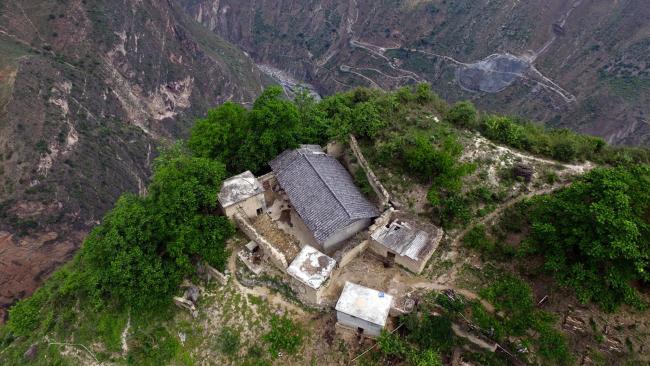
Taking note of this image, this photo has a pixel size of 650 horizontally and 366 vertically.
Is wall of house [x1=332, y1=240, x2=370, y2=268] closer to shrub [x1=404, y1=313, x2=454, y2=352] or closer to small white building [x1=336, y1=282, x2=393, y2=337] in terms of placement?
A: small white building [x1=336, y1=282, x2=393, y2=337]

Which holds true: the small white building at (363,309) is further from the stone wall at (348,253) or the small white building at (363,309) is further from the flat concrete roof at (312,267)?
the stone wall at (348,253)

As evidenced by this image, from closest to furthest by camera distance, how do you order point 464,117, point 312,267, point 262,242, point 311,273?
point 311,273, point 312,267, point 262,242, point 464,117

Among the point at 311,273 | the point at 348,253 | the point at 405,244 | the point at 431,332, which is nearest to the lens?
the point at 431,332

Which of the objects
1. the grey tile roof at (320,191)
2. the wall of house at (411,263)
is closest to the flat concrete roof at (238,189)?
the grey tile roof at (320,191)

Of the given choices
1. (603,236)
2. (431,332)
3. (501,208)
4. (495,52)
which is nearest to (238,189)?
(431,332)

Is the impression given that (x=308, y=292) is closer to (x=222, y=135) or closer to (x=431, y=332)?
(x=431, y=332)

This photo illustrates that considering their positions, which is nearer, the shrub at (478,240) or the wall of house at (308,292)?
the wall of house at (308,292)

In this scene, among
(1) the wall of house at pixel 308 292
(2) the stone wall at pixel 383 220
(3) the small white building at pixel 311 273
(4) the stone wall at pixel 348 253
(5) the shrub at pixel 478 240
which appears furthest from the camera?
(2) the stone wall at pixel 383 220
